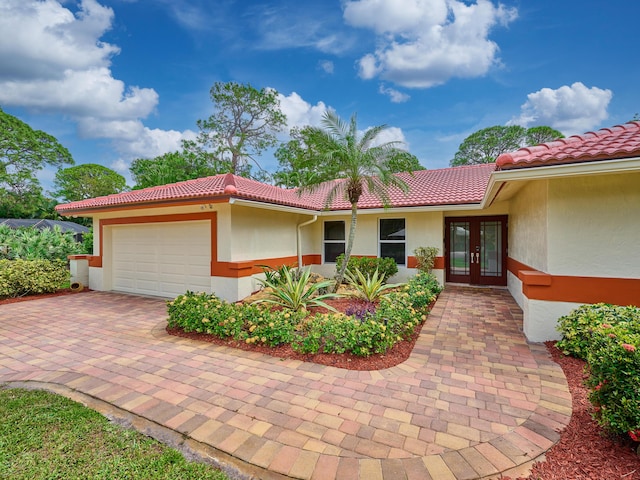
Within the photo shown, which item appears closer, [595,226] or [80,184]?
[595,226]

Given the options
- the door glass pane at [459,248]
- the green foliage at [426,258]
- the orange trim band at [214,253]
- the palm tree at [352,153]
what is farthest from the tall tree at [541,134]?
the orange trim band at [214,253]

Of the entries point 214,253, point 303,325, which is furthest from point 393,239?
point 303,325

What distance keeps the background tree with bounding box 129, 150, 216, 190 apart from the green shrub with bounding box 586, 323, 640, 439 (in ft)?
82.9

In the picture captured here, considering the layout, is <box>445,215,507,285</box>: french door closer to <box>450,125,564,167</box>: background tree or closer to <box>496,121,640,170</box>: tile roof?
<box>496,121,640,170</box>: tile roof

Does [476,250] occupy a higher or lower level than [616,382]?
higher

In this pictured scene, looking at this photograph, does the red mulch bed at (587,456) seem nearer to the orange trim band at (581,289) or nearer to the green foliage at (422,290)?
the orange trim band at (581,289)

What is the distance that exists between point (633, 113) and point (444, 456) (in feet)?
75.9

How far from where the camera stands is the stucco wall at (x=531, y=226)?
577 cm

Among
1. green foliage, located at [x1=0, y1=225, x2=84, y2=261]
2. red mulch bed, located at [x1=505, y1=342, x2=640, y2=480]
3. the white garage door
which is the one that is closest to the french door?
red mulch bed, located at [x1=505, y1=342, x2=640, y2=480]

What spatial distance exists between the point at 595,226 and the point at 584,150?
1396mm

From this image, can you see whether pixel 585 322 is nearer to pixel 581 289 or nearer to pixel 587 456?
pixel 581 289

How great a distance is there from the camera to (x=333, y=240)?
12516 mm

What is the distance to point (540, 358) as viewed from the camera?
186 inches

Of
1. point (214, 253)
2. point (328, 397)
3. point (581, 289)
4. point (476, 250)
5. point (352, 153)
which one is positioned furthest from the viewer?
point (476, 250)
